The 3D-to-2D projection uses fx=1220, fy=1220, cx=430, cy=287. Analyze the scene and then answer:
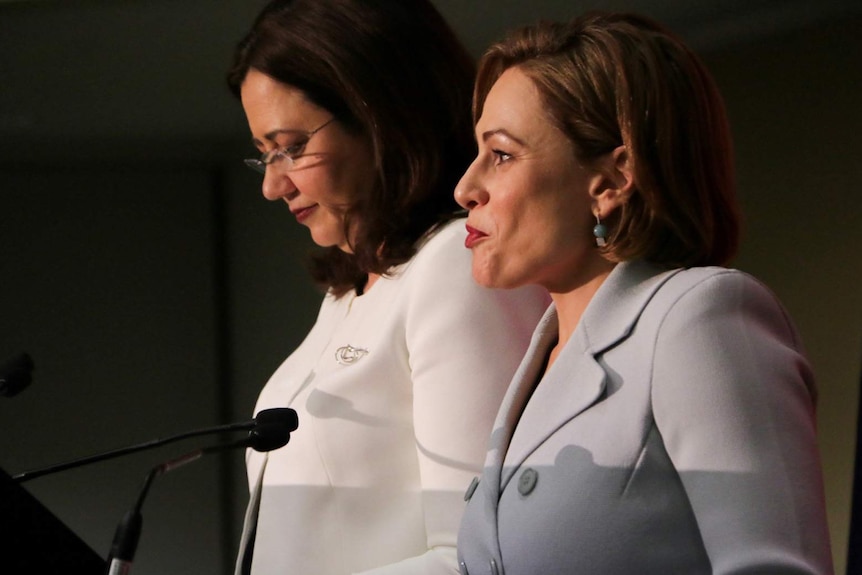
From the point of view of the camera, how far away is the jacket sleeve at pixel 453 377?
147 centimetres

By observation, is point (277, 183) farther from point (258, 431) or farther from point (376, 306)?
point (258, 431)

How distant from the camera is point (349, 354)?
165cm

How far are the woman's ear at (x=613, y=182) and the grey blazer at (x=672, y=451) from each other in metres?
0.08

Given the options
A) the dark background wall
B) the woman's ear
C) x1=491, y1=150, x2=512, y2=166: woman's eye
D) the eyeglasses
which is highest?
the eyeglasses

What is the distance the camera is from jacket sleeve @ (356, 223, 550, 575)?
147cm

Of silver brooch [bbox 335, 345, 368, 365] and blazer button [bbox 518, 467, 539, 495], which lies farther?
silver brooch [bbox 335, 345, 368, 365]

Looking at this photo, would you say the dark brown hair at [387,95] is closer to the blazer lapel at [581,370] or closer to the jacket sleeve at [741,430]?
the blazer lapel at [581,370]

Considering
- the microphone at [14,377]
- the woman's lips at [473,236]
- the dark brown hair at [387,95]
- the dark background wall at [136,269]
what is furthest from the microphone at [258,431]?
the dark background wall at [136,269]

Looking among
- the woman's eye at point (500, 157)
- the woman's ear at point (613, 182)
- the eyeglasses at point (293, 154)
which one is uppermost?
the eyeglasses at point (293, 154)

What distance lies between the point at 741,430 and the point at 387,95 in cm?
81

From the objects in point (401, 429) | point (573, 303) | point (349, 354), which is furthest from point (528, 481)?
point (349, 354)

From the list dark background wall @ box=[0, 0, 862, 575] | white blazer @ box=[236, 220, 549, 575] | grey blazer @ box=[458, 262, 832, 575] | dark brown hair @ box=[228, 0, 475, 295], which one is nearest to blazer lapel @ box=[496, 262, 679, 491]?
grey blazer @ box=[458, 262, 832, 575]

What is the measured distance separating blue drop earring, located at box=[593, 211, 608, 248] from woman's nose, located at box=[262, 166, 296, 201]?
1.89ft

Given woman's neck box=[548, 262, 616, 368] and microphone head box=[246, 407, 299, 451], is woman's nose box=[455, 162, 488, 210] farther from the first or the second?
microphone head box=[246, 407, 299, 451]
